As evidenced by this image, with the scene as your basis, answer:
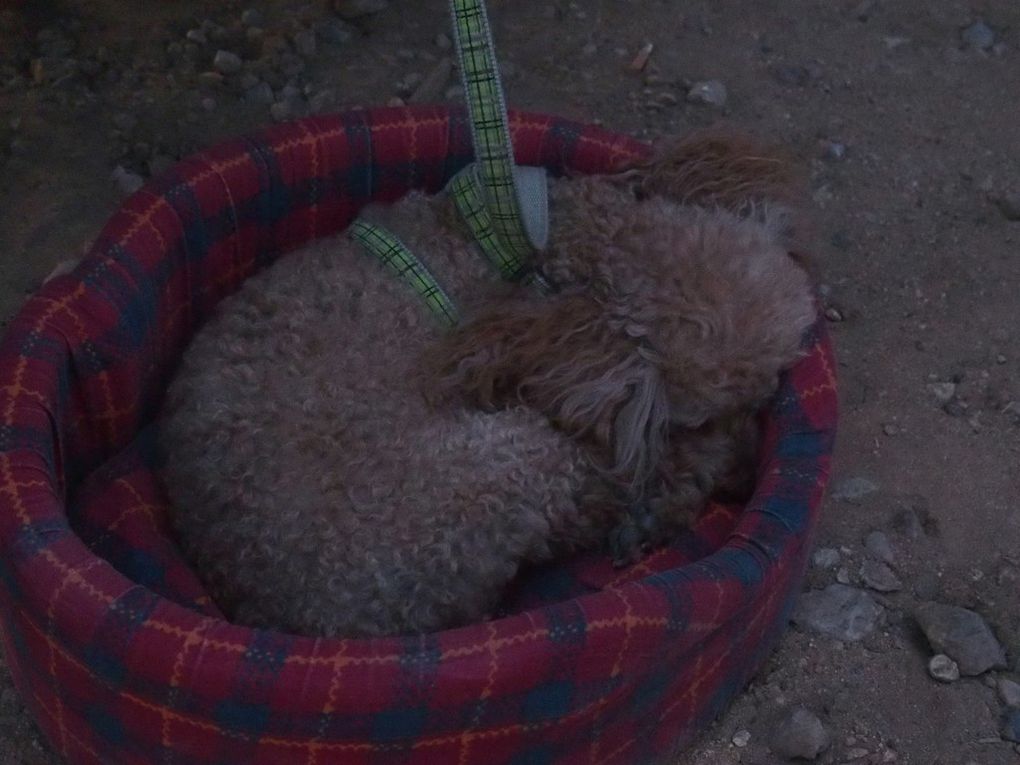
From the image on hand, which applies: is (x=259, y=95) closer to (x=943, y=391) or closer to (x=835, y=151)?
(x=835, y=151)

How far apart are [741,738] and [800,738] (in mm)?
111

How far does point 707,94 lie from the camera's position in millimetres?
3502

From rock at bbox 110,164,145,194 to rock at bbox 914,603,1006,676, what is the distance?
194cm

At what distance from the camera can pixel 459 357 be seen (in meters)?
2.29

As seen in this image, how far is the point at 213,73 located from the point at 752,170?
59.0 inches

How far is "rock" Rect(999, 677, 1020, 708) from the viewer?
7.29 ft

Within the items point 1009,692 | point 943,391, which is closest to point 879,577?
point 1009,692

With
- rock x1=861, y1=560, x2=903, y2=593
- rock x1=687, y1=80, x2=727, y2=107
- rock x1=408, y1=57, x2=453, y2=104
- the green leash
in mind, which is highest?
the green leash

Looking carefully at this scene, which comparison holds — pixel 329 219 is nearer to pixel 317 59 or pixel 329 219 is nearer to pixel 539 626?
pixel 317 59

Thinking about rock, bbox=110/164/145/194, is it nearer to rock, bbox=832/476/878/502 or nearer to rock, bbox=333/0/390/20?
rock, bbox=333/0/390/20

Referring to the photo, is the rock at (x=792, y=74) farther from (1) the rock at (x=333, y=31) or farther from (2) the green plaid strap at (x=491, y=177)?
(2) the green plaid strap at (x=491, y=177)

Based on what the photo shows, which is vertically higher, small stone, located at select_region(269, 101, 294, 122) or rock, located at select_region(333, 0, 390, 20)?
rock, located at select_region(333, 0, 390, 20)

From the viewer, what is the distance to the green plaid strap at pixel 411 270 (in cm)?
241

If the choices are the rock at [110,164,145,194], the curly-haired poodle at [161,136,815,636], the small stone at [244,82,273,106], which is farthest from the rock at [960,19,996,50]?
the rock at [110,164,145,194]
